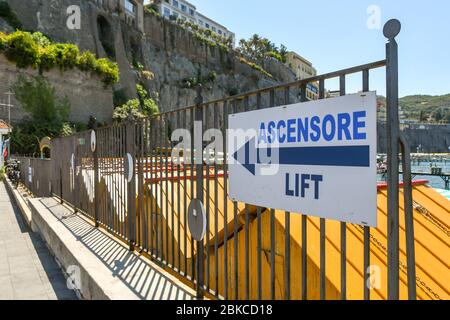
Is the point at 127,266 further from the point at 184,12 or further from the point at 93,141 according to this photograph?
the point at 184,12

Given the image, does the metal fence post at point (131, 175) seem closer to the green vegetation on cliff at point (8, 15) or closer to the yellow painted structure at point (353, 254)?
the yellow painted structure at point (353, 254)

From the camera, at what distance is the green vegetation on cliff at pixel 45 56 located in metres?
28.5

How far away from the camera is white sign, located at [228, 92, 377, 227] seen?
5.49 ft

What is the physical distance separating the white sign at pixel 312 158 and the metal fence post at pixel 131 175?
2.02m

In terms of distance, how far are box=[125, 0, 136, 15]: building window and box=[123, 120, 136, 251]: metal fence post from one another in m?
49.4

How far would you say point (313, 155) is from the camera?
191cm

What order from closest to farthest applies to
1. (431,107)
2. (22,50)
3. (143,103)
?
1. (22,50)
2. (143,103)
3. (431,107)

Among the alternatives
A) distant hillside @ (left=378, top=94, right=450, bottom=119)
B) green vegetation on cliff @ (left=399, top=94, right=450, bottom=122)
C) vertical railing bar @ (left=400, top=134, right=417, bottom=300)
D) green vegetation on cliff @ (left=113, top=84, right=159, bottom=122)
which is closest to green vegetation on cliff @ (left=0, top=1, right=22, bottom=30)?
green vegetation on cliff @ (left=113, top=84, right=159, bottom=122)

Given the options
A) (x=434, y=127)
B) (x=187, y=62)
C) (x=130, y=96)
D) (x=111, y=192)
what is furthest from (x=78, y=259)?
(x=434, y=127)

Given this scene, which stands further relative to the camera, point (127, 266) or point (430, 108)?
point (430, 108)

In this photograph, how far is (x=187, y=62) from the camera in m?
57.2

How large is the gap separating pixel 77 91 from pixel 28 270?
1305 inches

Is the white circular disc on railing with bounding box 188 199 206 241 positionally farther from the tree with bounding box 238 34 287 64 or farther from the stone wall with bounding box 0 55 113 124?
the tree with bounding box 238 34 287 64

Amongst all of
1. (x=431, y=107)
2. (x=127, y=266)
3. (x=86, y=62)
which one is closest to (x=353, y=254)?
(x=127, y=266)
